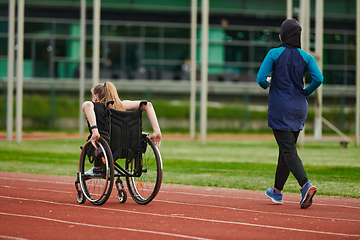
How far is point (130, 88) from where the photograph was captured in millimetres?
32750

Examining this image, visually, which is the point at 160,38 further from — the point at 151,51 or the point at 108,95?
the point at 108,95

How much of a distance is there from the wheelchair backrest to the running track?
653 mm

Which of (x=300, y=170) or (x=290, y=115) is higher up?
(x=290, y=115)

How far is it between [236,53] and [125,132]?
100.0 ft

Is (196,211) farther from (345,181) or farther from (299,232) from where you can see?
(345,181)

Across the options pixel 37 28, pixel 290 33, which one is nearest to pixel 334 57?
pixel 37 28

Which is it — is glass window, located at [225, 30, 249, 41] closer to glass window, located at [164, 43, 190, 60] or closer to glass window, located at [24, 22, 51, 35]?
glass window, located at [164, 43, 190, 60]

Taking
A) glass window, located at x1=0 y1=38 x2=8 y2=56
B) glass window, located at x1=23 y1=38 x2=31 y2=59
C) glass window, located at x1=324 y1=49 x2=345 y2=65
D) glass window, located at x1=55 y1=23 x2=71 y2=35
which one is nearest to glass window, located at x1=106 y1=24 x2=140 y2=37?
glass window, located at x1=55 y1=23 x2=71 y2=35

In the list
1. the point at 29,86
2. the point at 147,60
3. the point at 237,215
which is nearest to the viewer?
the point at 237,215

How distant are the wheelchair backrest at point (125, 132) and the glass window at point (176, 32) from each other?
29.9 metres

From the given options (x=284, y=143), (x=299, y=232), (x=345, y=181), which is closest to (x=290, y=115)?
(x=284, y=143)

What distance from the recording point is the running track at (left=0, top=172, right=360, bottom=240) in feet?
16.6

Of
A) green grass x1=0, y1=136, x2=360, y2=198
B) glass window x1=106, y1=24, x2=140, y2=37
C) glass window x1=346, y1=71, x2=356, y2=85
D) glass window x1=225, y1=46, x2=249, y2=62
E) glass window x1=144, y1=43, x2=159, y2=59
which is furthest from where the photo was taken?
glass window x1=346, y1=71, x2=356, y2=85

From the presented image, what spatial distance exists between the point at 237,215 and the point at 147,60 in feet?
98.6
